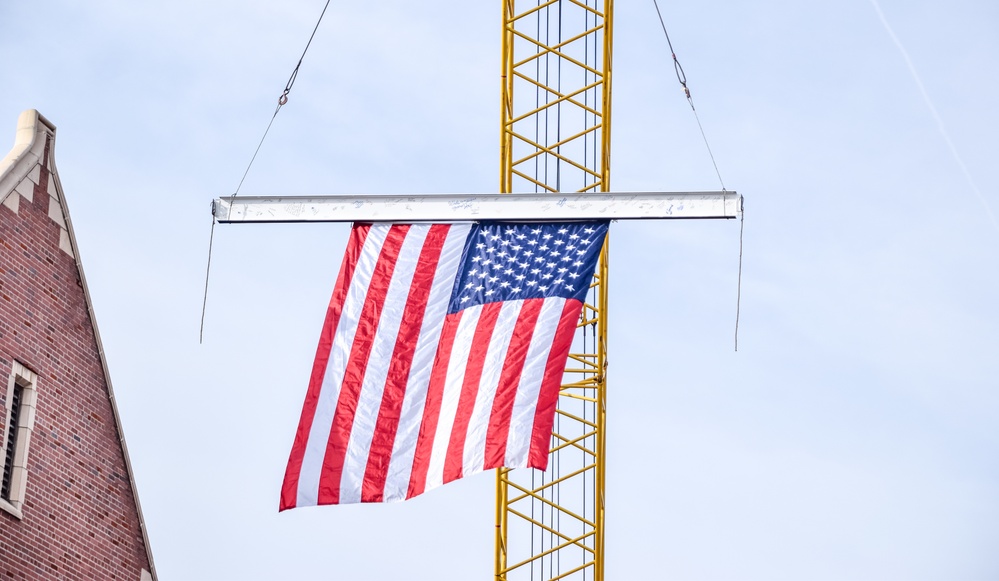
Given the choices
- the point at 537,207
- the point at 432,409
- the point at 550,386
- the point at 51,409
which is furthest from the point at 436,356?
the point at 51,409

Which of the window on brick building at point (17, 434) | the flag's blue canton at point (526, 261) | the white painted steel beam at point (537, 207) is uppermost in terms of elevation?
the white painted steel beam at point (537, 207)

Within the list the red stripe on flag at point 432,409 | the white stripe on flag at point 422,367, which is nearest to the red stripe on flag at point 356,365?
the white stripe on flag at point 422,367

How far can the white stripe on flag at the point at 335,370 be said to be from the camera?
79.7 feet

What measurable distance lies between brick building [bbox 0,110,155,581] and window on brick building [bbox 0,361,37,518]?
14mm

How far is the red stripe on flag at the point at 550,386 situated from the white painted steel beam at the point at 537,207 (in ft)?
5.47

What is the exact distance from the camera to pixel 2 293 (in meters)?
24.4

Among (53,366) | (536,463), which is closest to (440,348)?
(536,463)

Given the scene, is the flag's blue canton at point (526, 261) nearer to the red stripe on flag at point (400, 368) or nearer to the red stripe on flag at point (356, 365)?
the red stripe on flag at point (400, 368)

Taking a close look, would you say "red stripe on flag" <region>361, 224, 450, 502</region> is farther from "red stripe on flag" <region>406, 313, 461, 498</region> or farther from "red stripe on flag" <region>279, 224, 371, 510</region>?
"red stripe on flag" <region>279, 224, 371, 510</region>

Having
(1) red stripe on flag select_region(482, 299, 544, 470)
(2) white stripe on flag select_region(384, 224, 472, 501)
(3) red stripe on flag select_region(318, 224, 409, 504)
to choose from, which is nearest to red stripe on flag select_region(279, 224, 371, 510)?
(3) red stripe on flag select_region(318, 224, 409, 504)

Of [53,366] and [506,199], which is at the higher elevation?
[506,199]

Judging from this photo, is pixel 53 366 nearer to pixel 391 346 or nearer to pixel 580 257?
pixel 391 346

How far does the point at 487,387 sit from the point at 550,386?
0.90 m

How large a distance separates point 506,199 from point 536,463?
437cm
